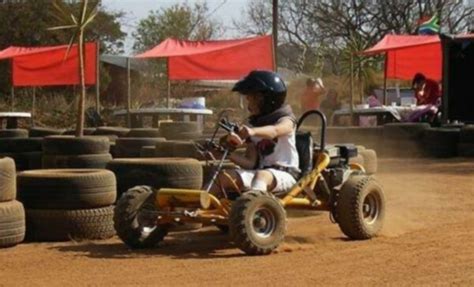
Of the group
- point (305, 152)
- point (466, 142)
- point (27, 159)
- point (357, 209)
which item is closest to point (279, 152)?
point (305, 152)

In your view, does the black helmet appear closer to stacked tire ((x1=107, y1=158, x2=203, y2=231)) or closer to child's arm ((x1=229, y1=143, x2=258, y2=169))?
child's arm ((x1=229, y1=143, x2=258, y2=169))

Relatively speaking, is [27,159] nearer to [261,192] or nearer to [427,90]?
[261,192]

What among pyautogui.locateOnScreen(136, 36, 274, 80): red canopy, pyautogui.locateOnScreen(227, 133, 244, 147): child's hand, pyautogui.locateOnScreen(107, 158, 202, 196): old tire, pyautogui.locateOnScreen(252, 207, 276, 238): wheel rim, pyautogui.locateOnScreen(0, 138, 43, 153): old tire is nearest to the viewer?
pyautogui.locateOnScreen(252, 207, 276, 238): wheel rim

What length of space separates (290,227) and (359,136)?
10.6 m

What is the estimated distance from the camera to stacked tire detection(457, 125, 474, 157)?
56.9 ft

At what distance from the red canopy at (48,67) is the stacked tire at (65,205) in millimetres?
11992

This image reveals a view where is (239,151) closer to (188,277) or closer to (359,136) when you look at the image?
(188,277)

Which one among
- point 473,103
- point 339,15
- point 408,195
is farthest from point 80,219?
point 339,15

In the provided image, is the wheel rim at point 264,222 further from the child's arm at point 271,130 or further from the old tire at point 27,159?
the old tire at point 27,159

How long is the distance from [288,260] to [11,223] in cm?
241

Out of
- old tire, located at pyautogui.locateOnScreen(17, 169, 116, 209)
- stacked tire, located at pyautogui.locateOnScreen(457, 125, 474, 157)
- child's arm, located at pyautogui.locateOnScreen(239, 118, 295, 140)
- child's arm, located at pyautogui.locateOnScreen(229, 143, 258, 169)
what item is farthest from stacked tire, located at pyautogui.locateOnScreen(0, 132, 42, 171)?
stacked tire, located at pyautogui.locateOnScreen(457, 125, 474, 157)

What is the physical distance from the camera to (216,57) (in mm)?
18531

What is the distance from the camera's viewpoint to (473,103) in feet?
55.2

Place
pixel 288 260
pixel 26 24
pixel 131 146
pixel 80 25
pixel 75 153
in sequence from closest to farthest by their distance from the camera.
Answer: pixel 288 260 → pixel 75 153 → pixel 131 146 → pixel 80 25 → pixel 26 24
